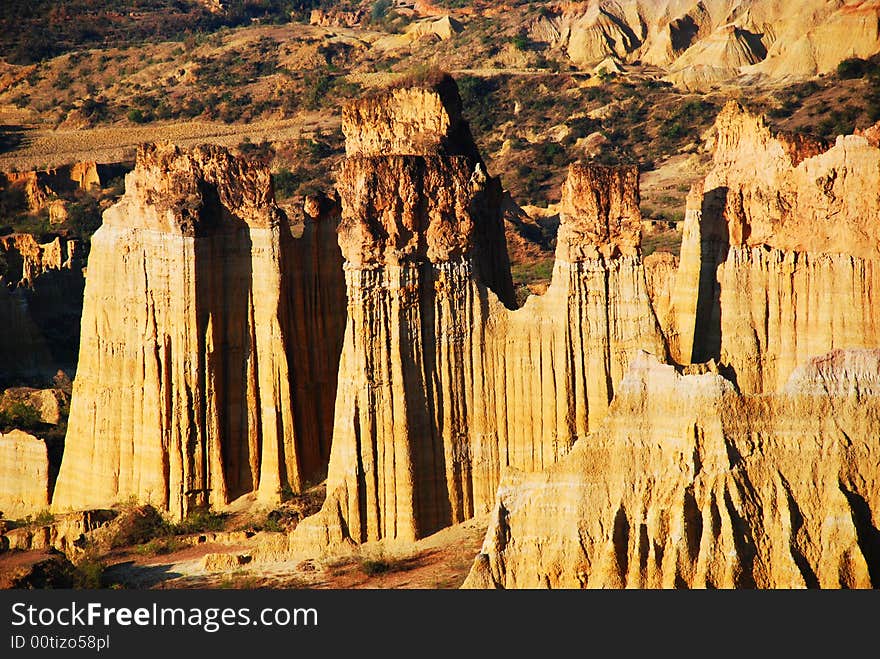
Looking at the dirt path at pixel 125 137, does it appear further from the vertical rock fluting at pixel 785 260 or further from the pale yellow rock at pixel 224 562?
the vertical rock fluting at pixel 785 260

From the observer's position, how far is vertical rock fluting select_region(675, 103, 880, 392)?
2839cm

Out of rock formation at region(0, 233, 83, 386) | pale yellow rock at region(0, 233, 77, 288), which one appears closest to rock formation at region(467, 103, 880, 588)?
rock formation at region(0, 233, 83, 386)

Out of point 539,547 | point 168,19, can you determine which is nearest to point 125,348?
point 539,547

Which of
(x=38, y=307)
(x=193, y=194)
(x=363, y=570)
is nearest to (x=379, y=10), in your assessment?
(x=38, y=307)

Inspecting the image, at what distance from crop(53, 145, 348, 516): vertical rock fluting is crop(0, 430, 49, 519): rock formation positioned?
217 centimetres

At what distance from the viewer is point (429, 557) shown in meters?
28.1

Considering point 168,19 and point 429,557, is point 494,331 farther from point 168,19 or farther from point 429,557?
point 168,19

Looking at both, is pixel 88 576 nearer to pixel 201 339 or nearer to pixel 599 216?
pixel 201 339

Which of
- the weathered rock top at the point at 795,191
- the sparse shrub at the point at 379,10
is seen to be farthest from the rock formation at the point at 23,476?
the sparse shrub at the point at 379,10

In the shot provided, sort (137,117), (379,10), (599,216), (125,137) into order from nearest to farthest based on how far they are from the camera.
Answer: (599,216)
(125,137)
(137,117)
(379,10)

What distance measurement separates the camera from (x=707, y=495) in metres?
24.8

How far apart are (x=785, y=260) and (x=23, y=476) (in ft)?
53.2

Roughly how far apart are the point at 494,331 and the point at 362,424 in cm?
267

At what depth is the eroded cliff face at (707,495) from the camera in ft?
80.7
